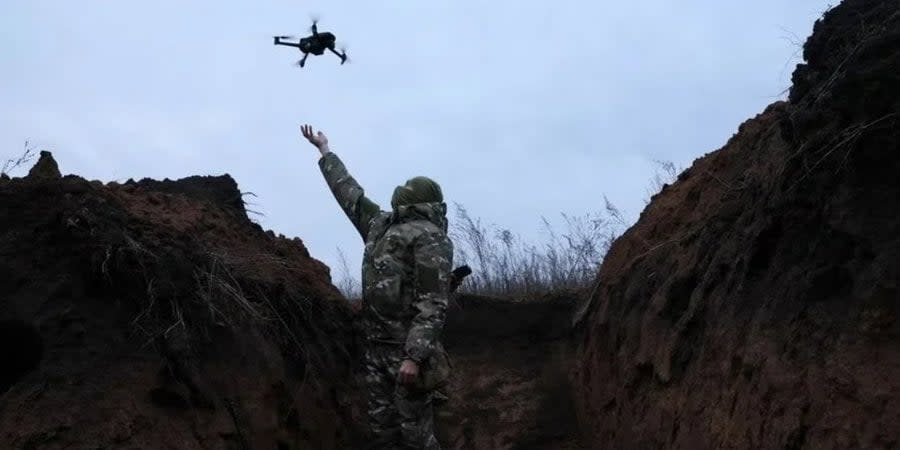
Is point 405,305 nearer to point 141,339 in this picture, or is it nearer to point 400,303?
point 400,303

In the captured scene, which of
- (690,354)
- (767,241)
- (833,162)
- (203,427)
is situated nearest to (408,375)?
(203,427)

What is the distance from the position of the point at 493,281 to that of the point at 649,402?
6.40m

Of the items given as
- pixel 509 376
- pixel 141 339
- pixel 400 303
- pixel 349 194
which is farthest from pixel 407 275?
pixel 509 376

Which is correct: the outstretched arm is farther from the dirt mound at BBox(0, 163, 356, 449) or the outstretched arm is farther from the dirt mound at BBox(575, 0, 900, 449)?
Answer: the dirt mound at BBox(575, 0, 900, 449)

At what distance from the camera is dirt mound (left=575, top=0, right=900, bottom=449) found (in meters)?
5.19

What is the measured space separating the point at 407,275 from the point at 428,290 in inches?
10.3

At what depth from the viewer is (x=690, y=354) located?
23.9 ft

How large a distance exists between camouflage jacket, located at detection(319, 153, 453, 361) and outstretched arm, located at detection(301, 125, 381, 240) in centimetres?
27

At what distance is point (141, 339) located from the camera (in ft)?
22.1

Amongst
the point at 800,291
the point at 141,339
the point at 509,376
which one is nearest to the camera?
the point at 800,291

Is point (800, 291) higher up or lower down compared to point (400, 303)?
lower down

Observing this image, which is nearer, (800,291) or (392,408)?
(800,291)

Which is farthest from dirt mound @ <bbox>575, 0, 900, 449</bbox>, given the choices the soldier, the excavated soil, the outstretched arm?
the outstretched arm

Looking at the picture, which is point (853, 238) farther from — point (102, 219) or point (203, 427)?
point (102, 219)
